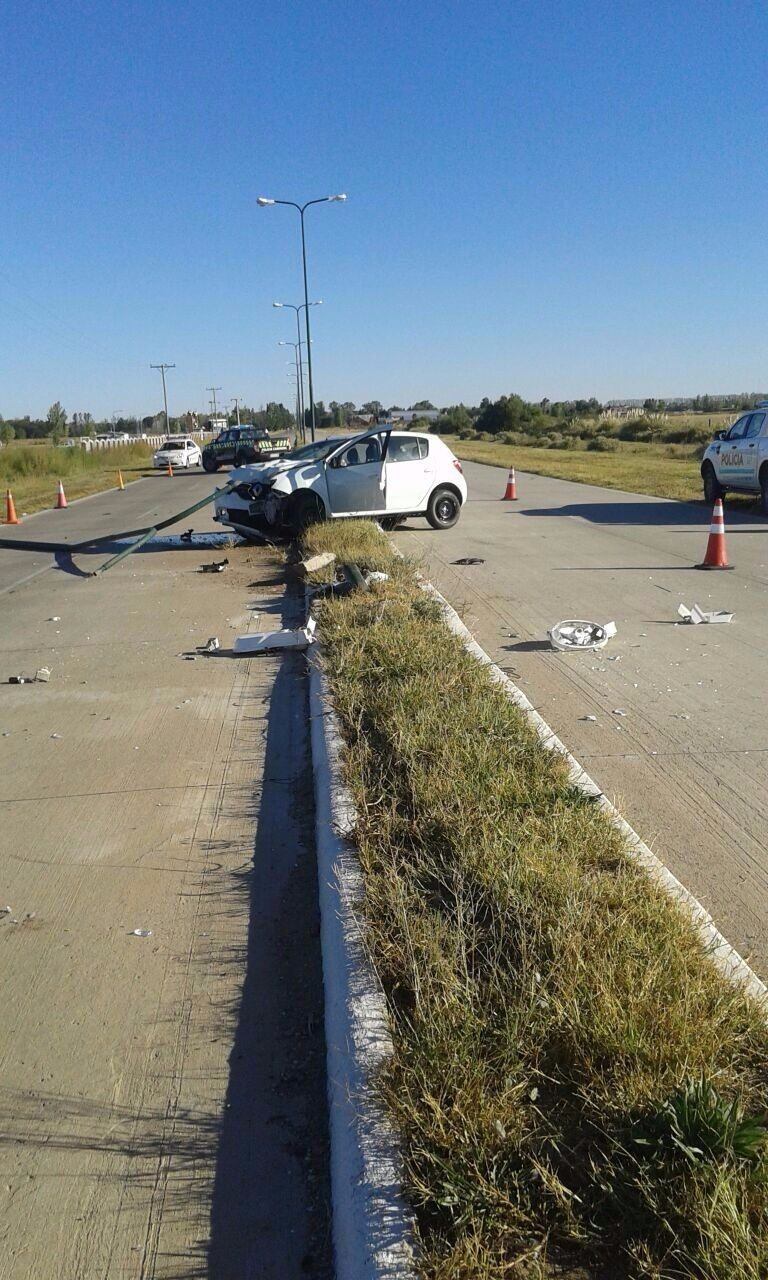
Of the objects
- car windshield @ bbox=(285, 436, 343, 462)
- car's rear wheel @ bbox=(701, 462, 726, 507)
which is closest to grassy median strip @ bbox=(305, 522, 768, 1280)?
car windshield @ bbox=(285, 436, 343, 462)

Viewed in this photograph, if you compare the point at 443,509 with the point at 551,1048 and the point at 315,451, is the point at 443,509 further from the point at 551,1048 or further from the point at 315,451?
the point at 551,1048

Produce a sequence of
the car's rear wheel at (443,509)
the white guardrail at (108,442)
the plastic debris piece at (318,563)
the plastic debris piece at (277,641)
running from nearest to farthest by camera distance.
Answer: the plastic debris piece at (277,641), the plastic debris piece at (318,563), the car's rear wheel at (443,509), the white guardrail at (108,442)

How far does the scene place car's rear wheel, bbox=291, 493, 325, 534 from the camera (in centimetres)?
1639

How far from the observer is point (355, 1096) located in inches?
119

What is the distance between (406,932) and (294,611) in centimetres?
810

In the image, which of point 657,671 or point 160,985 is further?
point 657,671

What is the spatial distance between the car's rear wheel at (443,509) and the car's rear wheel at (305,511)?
223 centimetres

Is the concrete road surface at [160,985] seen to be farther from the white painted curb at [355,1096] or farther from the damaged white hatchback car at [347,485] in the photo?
the damaged white hatchback car at [347,485]

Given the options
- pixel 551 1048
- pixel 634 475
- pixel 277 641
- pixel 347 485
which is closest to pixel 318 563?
pixel 277 641

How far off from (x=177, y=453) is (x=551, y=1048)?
48.0m

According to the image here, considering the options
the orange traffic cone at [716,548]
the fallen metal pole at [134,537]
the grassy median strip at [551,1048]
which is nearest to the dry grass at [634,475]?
the orange traffic cone at [716,548]

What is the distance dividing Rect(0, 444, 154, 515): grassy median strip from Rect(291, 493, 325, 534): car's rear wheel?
13050 mm

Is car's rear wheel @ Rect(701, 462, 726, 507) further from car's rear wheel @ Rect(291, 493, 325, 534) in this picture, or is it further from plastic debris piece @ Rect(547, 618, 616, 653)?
plastic debris piece @ Rect(547, 618, 616, 653)

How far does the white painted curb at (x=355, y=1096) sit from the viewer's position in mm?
2539
